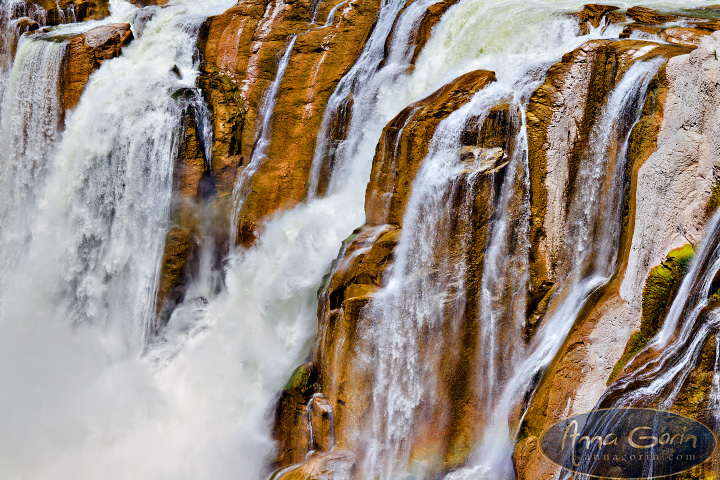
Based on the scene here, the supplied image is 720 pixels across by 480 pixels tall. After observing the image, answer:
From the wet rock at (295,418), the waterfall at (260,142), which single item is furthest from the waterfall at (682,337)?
the waterfall at (260,142)

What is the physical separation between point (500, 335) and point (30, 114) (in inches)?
468

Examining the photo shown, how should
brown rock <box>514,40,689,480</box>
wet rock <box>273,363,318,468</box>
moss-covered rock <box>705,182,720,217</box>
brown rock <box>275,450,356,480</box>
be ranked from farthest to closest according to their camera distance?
wet rock <box>273,363,318,468</box> < brown rock <box>275,450,356,480</box> < brown rock <box>514,40,689,480</box> < moss-covered rock <box>705,182,720,217</box>

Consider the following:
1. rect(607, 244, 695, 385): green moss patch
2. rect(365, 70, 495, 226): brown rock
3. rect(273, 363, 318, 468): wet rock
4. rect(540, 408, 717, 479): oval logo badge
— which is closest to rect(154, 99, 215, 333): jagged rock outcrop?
rect(273, 363, 318, 468): wet rock

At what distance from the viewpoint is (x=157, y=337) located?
1190cm

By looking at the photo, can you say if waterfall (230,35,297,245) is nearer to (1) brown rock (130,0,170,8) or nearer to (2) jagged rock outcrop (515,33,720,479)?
(1) brown rock (130,0,170,8)

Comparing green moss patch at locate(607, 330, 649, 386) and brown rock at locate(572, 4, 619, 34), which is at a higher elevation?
brown rock at locate(572, 4, 619, 34)

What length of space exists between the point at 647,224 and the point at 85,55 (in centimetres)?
1247

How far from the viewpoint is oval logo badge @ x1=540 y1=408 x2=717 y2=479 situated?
641 centimetres

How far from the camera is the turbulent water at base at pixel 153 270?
1046 centimetres

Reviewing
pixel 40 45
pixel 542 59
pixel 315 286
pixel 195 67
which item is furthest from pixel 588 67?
pixel 40 45

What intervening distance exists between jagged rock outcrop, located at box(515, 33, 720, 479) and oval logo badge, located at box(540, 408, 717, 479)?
0.20 metres

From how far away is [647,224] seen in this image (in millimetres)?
7293

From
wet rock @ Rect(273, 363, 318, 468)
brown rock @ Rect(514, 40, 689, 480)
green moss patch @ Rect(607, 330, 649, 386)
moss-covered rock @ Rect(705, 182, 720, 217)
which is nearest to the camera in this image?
moss-covered rock @ Rect(705, 182, 720, 217)

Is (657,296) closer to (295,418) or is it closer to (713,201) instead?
(713,201)
